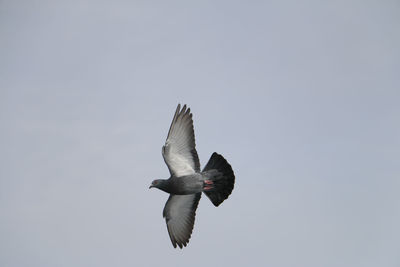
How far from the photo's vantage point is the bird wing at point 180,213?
16.2 meters

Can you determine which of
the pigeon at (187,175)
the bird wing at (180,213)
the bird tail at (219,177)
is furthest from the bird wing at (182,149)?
the bird wing at (180,213)

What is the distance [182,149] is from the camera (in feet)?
51.2

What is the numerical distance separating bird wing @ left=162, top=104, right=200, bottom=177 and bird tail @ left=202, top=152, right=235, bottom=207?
609mm

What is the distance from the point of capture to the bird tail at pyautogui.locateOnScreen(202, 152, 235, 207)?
595 inches

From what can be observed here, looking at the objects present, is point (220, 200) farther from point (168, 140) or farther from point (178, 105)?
point (178, 105)

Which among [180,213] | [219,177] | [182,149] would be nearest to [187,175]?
[182,149]

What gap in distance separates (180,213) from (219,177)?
267 cm

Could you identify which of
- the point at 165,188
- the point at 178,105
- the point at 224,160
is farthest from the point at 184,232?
the point at 178,105

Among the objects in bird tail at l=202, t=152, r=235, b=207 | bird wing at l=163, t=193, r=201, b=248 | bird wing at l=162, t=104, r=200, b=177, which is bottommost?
bird wing at l=163, t=193, r=201, b=248

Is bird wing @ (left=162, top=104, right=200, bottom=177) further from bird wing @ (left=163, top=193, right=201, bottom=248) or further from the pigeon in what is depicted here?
bird wing @ (left=163, top=193, right=201, bottom=248)

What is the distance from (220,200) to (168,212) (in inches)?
101

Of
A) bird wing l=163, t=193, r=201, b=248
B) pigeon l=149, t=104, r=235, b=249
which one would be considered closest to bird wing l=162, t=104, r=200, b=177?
pigeon l=149, t=104, r=235, b=249

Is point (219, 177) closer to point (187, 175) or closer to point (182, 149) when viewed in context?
point (187, 175)

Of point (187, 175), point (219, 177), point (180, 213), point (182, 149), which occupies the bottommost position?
point (180, 213)
